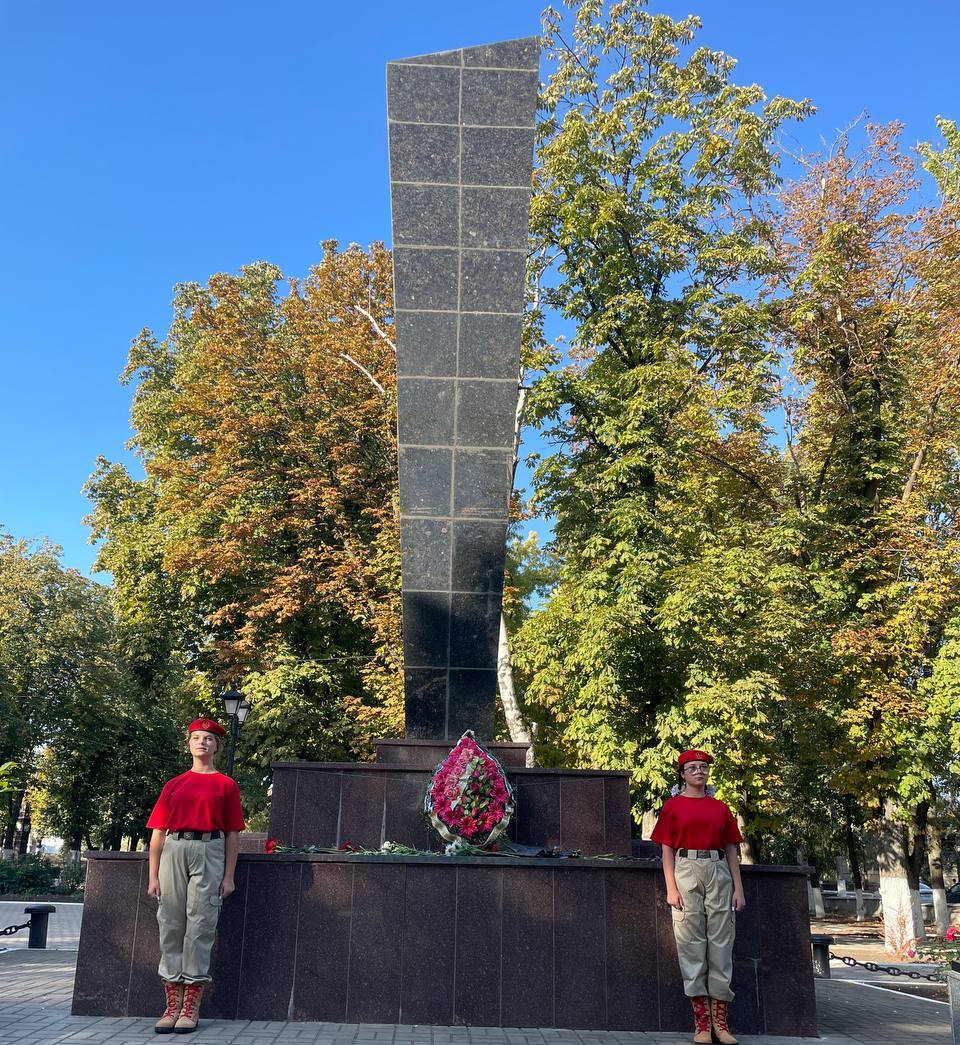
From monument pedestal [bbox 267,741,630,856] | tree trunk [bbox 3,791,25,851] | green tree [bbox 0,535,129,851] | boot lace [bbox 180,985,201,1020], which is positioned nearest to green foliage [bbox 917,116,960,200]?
monument pedestal [bbox 267,741,630,856]

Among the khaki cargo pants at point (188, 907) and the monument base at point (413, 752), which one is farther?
the monument base at point (413, 752)

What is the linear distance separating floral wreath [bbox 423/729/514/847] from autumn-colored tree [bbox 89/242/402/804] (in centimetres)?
1106

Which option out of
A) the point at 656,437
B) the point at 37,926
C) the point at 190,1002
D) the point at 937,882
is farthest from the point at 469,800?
the point at 937,882

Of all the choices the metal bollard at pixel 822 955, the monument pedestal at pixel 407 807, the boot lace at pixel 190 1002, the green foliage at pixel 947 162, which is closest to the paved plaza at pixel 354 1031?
the boot lace at pixel 190 1002

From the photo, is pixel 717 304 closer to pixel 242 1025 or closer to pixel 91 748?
pixel 242 1025

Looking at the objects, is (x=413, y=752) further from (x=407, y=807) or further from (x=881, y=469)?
(x=881, y=469)

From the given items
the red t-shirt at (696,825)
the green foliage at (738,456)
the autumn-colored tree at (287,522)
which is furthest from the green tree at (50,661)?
the red t-shirt at (696,825)

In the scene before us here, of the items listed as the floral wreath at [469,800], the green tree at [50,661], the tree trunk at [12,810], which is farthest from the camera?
the tree trunk at [12,810]

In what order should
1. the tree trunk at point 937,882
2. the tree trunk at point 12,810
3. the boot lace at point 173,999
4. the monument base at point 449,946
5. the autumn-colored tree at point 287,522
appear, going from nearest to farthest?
the boot lace at point 173,999, the monument base at point 449,946, the autumn-colored tree at point 287,522, the tree trunk at point 937,882, the tree trunk at point 12,810

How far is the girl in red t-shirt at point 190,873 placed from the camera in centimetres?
569

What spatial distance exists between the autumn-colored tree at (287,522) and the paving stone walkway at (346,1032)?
12.0 metres

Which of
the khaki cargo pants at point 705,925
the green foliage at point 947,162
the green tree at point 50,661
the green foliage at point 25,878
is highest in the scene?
the green foliage at point 947,162

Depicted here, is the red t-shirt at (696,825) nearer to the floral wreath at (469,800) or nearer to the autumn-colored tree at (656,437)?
the floral wreath at (469,800)

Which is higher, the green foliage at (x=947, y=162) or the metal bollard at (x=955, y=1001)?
the green foliage at (x=947, y=162)
